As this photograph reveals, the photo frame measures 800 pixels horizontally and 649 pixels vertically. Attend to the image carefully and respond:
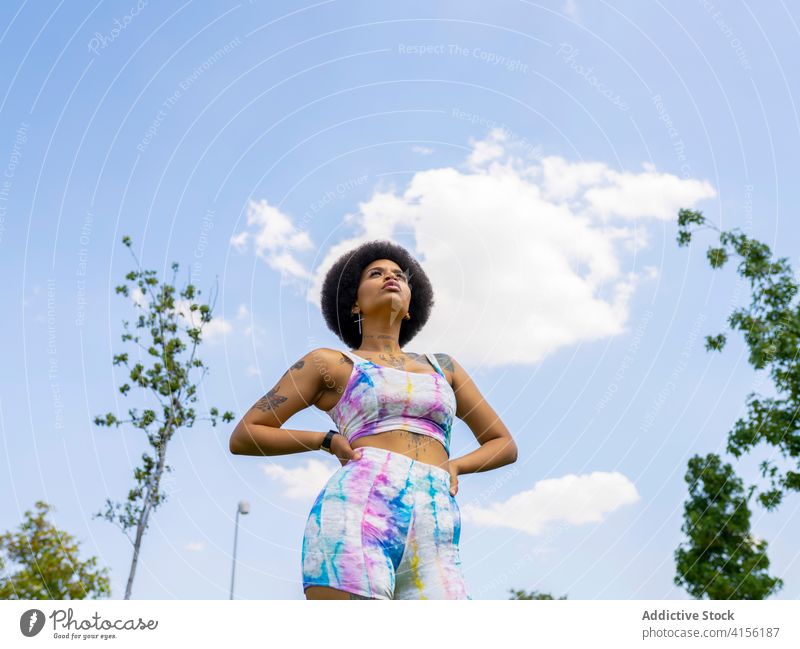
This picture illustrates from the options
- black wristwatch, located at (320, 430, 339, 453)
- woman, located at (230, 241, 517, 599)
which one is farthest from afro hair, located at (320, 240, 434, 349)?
black wristwatch, located at (320, 430, 339, 453)

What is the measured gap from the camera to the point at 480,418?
6004 millimetres

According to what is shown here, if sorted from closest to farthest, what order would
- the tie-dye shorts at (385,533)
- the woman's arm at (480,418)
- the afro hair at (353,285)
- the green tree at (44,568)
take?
the tie-dye shorts at (385,533) → the woman's arm at (480,418) → the afro hair at (353,285) → the green tree at (44,568)

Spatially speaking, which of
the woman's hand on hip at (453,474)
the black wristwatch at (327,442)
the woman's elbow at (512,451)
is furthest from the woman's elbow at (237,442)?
the woman's elbow at (512,451)

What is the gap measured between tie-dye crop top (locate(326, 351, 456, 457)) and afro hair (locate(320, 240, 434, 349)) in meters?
1.25

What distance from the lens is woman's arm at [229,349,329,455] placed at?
5.32 metres

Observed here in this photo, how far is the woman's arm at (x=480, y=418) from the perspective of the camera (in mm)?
5801

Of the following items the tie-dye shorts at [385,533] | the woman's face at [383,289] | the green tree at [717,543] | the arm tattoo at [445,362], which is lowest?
the tie-dye shorts at [385,533]

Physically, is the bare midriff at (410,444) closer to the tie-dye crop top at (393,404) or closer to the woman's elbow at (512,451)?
the tie-dye crop top at (393,404)

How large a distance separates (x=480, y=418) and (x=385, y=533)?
1.51m

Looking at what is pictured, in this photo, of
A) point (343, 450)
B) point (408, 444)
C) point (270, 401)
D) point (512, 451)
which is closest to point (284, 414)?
point (270, 401)

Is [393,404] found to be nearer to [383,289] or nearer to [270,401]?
[270,401]

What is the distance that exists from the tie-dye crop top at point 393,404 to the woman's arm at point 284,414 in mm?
234
